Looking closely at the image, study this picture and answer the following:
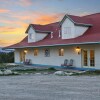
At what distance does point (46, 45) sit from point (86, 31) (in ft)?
15.2

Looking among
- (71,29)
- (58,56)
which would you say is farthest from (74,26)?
(58,56)

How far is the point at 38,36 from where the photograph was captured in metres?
38.5

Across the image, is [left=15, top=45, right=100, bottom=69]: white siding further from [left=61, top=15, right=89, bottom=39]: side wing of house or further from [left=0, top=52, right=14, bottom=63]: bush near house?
[left=0, top=52, right=14, bottom=63]: bush near house

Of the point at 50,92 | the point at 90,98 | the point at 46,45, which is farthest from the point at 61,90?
the point at 46,45

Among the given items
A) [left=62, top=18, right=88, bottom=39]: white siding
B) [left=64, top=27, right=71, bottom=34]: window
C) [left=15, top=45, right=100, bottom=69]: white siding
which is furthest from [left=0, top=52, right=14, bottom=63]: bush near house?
[left=62, top=18, right=88, bottom=39]: white siding

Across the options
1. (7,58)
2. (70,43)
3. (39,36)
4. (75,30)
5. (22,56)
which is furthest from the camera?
(7,58)

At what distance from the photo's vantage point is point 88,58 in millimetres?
28391

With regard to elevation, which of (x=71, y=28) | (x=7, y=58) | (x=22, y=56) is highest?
(x=71, y=28)

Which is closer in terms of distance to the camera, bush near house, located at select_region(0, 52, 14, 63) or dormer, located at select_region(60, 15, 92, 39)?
dormer, located at select_region(60, 15, 92, 39)

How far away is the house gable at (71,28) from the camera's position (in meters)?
30.6

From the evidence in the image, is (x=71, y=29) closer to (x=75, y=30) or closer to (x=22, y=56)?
(x=75, y=30)

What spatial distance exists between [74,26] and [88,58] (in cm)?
404

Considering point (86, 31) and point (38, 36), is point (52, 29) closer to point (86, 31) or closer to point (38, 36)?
point (38, 36)

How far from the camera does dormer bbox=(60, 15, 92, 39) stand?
100ft
